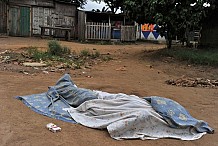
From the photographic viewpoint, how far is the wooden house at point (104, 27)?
777 inches

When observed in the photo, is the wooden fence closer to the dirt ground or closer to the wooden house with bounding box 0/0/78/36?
the wooden house with bounding box 0/0/78/36

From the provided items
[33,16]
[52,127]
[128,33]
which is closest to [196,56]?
[52,127]

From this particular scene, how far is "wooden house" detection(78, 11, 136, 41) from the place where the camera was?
777 inches

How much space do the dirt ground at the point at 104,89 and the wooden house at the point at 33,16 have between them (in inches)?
354

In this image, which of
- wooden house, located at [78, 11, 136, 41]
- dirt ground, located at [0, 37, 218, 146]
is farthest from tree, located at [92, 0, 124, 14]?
dirt ground, located at [0, 37, 218, 146]

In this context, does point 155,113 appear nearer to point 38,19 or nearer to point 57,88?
point 57,88

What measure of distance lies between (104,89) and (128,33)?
1579 cm

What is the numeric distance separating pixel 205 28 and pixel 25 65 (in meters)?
8.14

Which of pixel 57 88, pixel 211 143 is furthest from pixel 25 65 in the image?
pixel 211 143

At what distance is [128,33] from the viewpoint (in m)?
21.1

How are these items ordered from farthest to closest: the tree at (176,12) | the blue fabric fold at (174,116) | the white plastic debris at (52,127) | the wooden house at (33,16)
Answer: the wooden house at (33,16) → the tree at (176,12) → the blue fabric fold at (174,116) → the white plastic debris at (52,127)

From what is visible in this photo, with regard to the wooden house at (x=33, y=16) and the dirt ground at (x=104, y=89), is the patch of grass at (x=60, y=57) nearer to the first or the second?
the dirt ground at (x=104, y=89)

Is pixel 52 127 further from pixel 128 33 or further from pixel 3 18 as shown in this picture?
pixel 128 33

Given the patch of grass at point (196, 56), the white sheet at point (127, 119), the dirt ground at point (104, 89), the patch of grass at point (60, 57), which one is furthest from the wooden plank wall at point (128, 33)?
the white sheet at point (127, 119)
